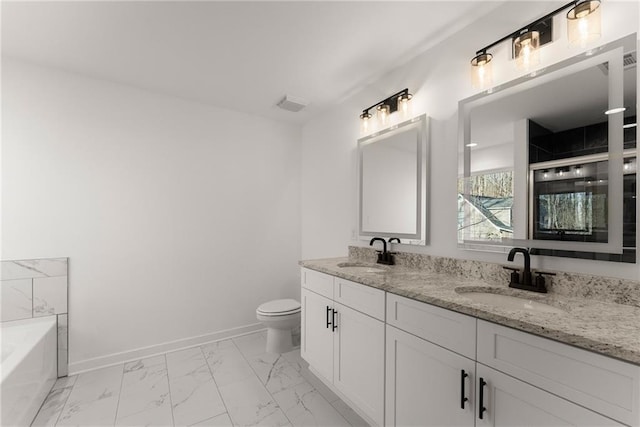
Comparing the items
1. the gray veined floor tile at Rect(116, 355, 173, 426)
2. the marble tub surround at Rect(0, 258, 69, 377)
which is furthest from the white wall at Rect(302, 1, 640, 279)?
the marble tub surround at Rect(0, 258, 69, 377)

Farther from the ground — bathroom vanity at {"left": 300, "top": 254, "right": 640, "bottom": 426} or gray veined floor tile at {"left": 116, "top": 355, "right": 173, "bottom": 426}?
bathroom vanity at {"left": 300, "top": 254, "right": 640, "bottom": 426}

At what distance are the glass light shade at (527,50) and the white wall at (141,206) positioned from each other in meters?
2.41

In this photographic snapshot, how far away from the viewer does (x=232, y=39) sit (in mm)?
1879

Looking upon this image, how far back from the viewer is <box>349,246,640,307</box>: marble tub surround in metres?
1.14

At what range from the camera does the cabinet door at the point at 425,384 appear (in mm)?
1137

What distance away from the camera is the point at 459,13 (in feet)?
5.32

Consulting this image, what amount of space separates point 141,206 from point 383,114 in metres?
2.30

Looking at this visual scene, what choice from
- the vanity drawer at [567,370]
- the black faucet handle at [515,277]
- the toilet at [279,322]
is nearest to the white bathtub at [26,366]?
the toilet at [279,322]

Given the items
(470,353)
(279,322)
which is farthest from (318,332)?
(470,353)

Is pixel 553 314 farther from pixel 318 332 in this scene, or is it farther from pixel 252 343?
pixel 252 343

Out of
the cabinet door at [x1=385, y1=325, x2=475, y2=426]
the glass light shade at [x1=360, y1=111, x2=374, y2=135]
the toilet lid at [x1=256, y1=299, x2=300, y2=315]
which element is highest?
the glass light shade at [x1=360, y1=111, x2=374, y2=135]

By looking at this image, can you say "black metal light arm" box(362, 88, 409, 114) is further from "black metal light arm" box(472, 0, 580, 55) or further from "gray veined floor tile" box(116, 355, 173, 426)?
"gray veined floor tile" box(116, 355, 173, 426)

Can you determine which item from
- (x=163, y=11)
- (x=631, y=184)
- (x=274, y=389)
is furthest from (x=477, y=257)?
(x=163, y=11)

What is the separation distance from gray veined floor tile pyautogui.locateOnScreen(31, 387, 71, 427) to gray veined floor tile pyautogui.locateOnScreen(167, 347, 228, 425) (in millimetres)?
651
